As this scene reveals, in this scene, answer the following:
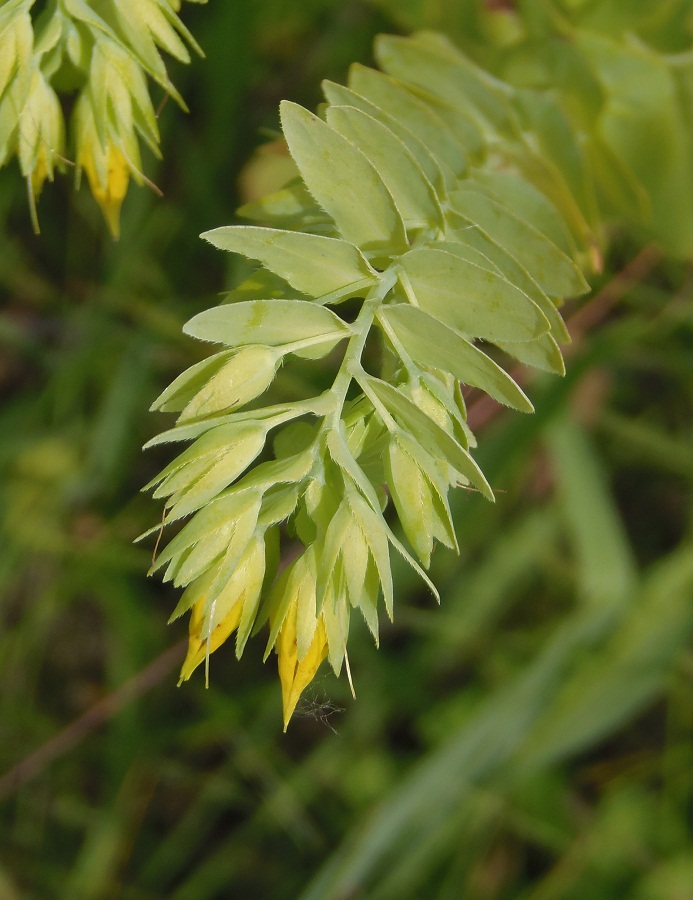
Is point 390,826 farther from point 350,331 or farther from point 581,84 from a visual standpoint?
point 581,84

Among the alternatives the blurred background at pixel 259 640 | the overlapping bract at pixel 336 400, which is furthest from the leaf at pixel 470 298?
the blurred background at pixel 259 640

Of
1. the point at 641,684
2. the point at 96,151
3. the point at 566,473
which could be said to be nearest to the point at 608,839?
the point at 641,684

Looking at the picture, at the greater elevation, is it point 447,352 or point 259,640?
point 447,352

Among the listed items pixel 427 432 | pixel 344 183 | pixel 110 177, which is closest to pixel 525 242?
pixel 344 183

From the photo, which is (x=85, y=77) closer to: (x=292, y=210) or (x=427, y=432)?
(x=292, y=210)

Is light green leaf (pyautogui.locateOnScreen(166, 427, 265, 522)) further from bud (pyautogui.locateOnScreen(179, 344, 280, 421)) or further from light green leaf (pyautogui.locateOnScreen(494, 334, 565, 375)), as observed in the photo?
light green leaf (pyautogui.locateOnScreen(494, 334, 565, 375))
